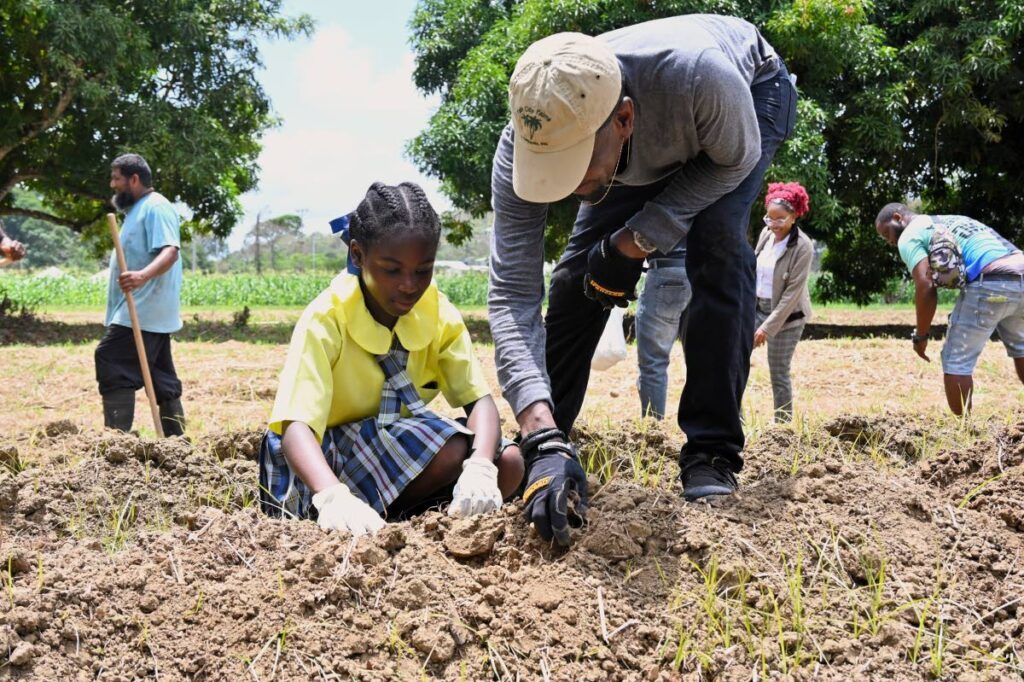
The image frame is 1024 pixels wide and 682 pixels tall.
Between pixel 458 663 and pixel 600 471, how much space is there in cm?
129

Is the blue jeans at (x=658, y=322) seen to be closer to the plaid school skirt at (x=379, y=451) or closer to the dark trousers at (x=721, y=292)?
the dark trousers at (x=721, y=292)

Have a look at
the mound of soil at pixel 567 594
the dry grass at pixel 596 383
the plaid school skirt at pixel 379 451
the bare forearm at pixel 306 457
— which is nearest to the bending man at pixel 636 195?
the mound of soil at pixel 567 594

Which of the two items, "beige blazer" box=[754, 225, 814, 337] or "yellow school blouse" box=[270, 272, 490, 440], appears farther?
"beige blazer" box=[754, 225, 814, 337]

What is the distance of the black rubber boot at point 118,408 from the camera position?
502 cm

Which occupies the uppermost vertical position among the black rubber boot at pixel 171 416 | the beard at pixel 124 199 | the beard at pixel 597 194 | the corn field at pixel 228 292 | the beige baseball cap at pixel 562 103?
the beige baseball cap at pixel 562 103

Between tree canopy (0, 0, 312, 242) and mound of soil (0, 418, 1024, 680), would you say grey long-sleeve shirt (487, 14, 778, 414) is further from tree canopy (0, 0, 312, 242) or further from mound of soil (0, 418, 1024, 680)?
tree canopy (0, 0, 312, 242)

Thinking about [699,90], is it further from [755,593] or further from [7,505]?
[7,505]

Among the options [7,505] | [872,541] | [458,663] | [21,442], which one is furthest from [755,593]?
[21,442]

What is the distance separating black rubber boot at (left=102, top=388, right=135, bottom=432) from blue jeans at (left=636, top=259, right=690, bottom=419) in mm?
2737

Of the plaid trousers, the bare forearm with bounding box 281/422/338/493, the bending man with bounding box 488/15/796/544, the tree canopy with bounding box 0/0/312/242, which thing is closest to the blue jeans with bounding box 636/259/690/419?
the plaid trousers

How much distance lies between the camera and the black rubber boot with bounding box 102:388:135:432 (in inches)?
198

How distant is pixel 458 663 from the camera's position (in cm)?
202

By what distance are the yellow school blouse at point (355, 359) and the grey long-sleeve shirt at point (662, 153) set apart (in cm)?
33

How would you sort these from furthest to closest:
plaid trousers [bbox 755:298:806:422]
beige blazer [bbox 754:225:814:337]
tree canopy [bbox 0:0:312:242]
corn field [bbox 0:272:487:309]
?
corn field [bbox 0:272:487:309] → tree canopy [bbox 0:0:312:242] → plaid trousers [bbox 755:298:806:422] → beige blazer [bbox 754:225:814:337]
